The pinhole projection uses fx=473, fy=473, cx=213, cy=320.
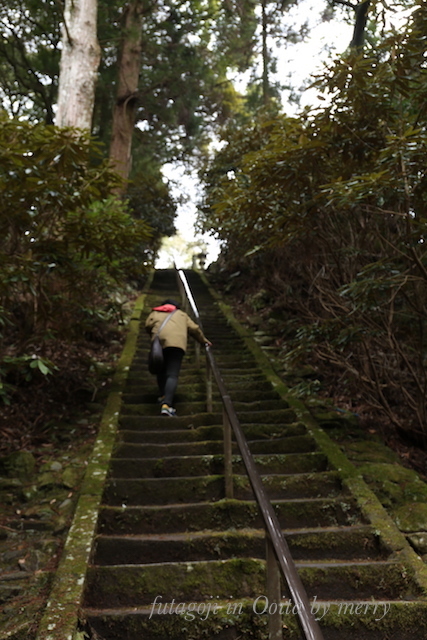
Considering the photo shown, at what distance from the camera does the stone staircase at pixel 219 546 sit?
2598mm

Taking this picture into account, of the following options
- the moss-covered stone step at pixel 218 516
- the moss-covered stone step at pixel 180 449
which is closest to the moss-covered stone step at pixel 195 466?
the moss-covered stone step at pixel 180 449

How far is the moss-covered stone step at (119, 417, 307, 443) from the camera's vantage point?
463cm

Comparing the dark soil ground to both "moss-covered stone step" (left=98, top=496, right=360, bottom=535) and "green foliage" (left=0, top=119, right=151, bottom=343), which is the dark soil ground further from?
"green foliage" (left=0, top=119, right=151, bottom=343)

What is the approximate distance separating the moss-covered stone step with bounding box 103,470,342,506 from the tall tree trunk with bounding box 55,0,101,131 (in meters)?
4.91

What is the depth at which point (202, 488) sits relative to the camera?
384 centimetres

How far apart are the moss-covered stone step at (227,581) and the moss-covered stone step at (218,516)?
488mm

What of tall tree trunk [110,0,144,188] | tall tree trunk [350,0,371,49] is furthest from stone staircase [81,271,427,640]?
tall tree trunk [110,0,144,188]

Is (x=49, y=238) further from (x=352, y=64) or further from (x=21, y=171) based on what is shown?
(x=352, y=64)

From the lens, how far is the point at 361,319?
467 cm

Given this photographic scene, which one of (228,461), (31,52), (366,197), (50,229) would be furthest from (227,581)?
(31,52)

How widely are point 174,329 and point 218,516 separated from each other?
2393 mm

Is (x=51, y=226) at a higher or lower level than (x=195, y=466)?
higher

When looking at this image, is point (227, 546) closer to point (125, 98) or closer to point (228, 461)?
point (228, 461)

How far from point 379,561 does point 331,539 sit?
329 mm
